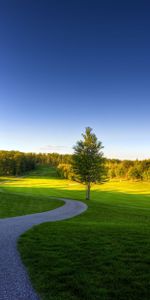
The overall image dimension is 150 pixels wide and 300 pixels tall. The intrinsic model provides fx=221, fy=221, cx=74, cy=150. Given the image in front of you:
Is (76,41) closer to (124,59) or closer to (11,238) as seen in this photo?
(124,59)

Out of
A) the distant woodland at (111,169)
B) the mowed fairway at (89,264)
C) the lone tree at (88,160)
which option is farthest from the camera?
the distant woodland at (111,169)

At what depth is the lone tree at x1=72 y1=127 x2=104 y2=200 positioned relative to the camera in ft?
118

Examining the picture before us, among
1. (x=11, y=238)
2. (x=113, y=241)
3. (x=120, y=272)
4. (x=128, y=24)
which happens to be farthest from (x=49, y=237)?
(x=128, y=24)

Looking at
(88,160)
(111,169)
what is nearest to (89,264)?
(88,160)

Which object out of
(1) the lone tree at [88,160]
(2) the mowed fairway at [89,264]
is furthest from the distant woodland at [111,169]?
(2) the mowed fairway at [89,264]

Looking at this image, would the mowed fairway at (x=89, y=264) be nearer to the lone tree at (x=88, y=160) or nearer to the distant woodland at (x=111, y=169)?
the lone tree at (x=88, y=160)

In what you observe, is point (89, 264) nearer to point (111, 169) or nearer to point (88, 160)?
point (88, 160)

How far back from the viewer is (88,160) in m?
35.9

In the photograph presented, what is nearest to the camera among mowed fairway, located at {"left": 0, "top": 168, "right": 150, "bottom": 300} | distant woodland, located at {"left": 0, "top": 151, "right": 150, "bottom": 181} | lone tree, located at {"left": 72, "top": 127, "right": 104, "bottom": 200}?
mowed fairway, located at {"left": 0, "top": 168, "right": 150, "bottom": 300}

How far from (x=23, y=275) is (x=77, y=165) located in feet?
97.0

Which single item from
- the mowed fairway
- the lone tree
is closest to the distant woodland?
the lone tree

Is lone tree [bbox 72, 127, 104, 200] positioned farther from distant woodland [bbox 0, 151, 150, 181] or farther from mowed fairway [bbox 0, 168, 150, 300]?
distant woodland [bbox 0, 151, 150, 181]

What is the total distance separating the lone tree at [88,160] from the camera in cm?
3609

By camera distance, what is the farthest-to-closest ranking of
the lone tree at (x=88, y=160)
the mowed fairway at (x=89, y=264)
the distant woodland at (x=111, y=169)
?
the distant woodland at (x=111, y=169), the lone tree at (x=88, y=160), the mowed fairway at (x=89, y=264)
